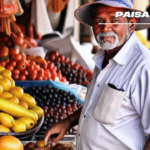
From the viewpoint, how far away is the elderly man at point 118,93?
1.49 meters

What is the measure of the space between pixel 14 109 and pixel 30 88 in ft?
3.79

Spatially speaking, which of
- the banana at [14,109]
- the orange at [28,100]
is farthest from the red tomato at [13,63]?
the banana at [14,109]

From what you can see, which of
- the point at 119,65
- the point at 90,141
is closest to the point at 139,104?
the point at 119,65

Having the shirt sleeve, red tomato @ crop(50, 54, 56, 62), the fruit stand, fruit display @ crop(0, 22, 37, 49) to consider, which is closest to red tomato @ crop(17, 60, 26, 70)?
the fruit stand

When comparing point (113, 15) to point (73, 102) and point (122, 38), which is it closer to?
point (122, 38)

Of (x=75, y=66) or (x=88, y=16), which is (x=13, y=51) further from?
(x=88, y=16)

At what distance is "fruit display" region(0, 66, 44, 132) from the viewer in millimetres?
1882

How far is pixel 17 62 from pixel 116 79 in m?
2.18

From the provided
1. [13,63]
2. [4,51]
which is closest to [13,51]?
[4,51]

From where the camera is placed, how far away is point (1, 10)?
2.54 meters

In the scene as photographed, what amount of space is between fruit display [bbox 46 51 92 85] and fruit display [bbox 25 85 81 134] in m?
0.82

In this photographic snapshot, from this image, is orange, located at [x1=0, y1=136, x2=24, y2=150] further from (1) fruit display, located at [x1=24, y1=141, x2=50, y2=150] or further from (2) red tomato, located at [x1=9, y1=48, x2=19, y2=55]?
(2) red tomato, located at [x1=9, y1=48, x2=19, y2=55]

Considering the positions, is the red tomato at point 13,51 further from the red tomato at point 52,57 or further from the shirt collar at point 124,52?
the shirt collar at point 124,52

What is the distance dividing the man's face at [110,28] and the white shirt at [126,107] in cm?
6
